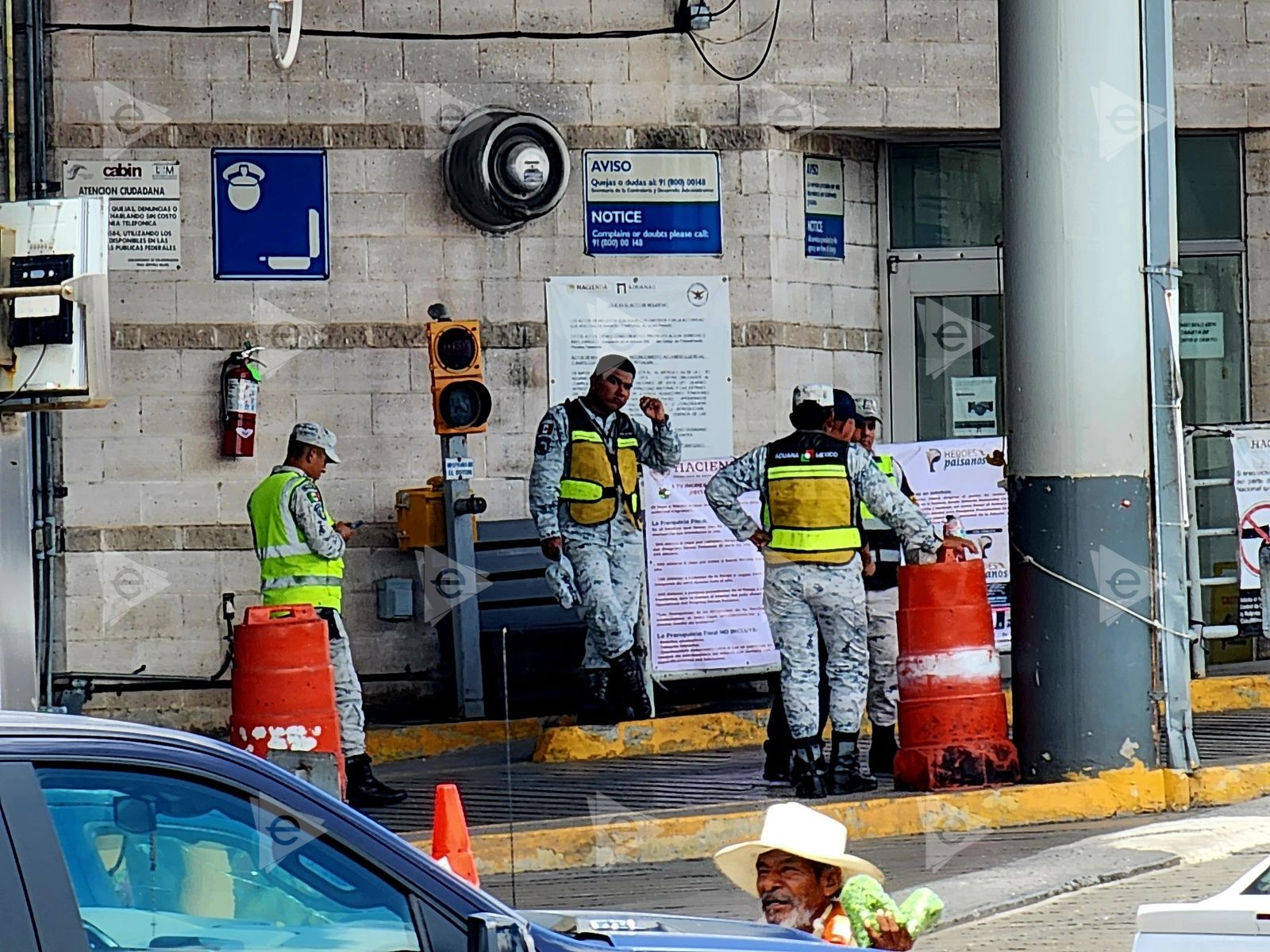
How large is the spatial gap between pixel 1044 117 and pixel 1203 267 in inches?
235

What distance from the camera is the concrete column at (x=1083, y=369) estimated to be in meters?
10.7

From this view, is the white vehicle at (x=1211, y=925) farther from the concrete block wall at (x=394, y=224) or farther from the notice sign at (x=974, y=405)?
the notice sign at (x=974, y=405)

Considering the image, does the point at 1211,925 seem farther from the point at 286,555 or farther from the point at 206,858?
the point at 286,555

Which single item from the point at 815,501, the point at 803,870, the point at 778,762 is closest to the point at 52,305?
the point at 803,870

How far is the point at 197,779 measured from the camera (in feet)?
11.0

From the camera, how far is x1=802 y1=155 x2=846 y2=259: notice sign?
15828 millimetres

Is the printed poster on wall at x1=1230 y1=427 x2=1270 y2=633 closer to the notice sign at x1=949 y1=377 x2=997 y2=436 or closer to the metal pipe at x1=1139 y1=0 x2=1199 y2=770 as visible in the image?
the metal pipe at x1=1139 y1=0 x2=1199 y2=770

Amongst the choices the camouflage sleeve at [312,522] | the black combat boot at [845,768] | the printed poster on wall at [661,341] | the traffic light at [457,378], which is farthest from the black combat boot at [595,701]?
the printed poster on wall at [661,341]

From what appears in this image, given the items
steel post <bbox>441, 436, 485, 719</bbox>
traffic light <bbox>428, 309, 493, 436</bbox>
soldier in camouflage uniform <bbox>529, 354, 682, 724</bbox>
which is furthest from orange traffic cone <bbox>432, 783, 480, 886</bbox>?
steel post <bbox>441, 436, 485, 719</bbox>

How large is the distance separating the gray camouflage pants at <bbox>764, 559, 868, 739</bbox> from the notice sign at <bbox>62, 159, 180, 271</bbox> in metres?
5.86

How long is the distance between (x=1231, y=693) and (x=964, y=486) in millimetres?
2161

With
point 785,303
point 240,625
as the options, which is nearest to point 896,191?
point 785,303

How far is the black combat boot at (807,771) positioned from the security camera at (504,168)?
17.9 ft

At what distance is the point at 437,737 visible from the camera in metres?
14.0
